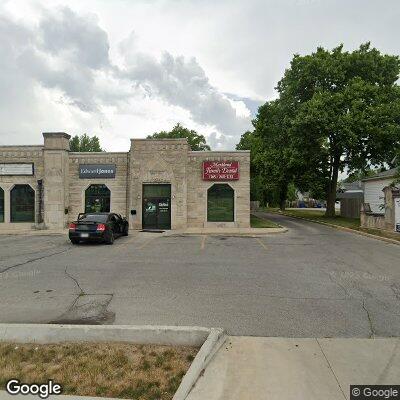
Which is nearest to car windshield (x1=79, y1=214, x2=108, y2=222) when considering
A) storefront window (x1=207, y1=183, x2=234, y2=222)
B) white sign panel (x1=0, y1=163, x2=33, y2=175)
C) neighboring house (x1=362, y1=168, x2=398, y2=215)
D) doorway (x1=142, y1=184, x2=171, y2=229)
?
doorway (x1=142, y1=184, x2=171, y2=229)

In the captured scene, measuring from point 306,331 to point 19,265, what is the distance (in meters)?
8.95

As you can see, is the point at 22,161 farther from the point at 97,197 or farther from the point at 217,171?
the point at 217,171

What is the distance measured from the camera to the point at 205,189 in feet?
77.2

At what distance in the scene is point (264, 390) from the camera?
3693 millimetres

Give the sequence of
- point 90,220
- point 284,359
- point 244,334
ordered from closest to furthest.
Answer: point 284,359, point 244,334, point 90,220

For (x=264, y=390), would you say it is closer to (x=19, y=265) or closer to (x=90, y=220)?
(x=19, y=265)

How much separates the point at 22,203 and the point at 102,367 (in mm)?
23011

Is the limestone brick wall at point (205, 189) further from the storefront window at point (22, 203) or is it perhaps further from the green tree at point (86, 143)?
the green tree at point (86, 143)

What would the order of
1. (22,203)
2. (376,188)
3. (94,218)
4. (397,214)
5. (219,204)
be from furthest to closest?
(376,188) < (22,203) < (219,204) < (397,214) < (94,218)

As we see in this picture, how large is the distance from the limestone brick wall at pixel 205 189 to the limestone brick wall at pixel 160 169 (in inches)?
23.6

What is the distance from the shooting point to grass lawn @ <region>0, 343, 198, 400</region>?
371cm

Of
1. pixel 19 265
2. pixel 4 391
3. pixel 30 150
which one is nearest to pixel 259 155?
pixel 30 150

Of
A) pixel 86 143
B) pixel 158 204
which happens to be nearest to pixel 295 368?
pixel 158 204

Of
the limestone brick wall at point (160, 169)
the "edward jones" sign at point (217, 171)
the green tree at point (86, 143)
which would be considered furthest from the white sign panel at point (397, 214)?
the green tree at point (86, 143)
